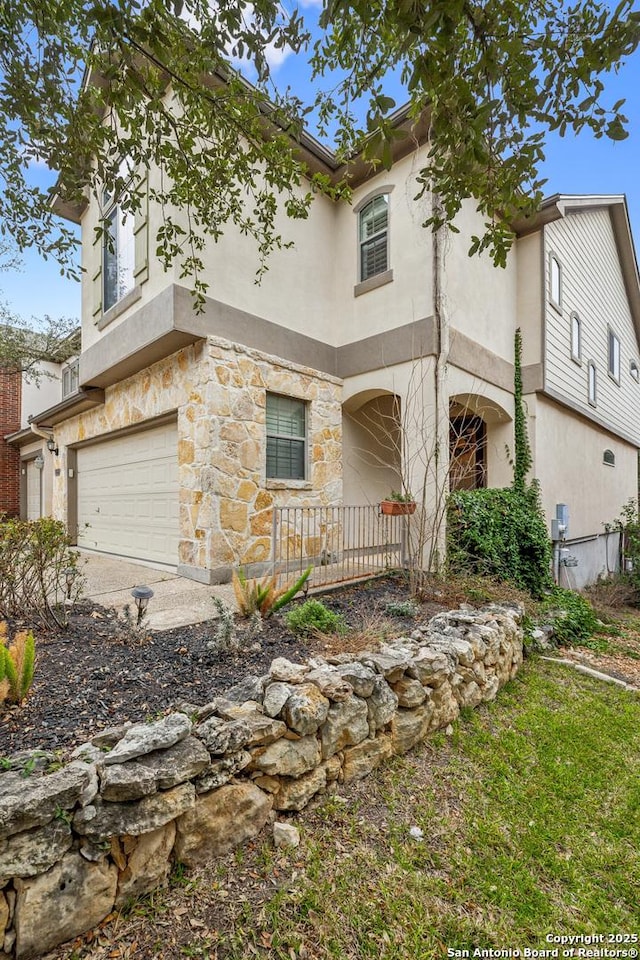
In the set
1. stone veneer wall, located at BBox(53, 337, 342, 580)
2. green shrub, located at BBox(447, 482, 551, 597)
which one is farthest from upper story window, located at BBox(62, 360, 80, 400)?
green shrub, located at BBox(447, 482, 551, 597)

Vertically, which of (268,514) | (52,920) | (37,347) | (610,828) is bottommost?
(610,828)

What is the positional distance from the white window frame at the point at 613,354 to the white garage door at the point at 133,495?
13.0m

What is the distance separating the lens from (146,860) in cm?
181

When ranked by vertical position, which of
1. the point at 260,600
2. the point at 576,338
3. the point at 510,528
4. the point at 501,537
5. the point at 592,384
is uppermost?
the point at 576,338

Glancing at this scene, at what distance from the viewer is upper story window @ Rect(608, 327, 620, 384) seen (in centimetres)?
1309

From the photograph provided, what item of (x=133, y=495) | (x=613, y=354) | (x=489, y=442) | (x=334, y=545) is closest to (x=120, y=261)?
(x=133, y=495)

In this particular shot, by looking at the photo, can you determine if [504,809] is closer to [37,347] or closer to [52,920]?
[52,920]

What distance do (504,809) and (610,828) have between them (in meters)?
0.58

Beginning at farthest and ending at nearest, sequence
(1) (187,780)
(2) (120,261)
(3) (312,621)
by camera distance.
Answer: (2) (120,261)
(3) (312,621)
(1) (187,780)

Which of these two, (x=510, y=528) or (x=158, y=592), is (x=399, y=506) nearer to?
(x=510, y=528)

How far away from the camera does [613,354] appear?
13328mm

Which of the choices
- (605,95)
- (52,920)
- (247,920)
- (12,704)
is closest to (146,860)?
(52,920)

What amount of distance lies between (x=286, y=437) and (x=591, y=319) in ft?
32.0

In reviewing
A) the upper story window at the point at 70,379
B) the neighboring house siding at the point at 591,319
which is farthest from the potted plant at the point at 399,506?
the upper story window at the point at 70,379
